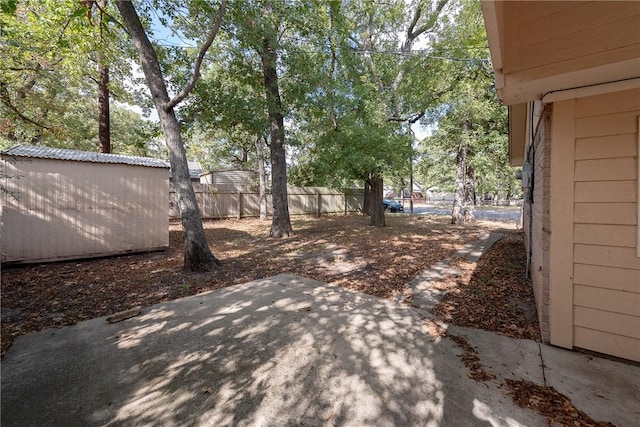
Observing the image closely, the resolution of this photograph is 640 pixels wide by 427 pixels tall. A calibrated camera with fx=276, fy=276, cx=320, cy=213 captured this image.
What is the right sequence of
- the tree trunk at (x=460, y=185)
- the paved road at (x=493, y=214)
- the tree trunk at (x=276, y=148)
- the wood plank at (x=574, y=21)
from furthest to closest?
the paved road at (x=493, y=214), the tree trunk at (x=460, y=185), the tree trunk at (x=276, y=148), the wood plank at (x=574, y=21)

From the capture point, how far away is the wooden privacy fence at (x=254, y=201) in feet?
43.3

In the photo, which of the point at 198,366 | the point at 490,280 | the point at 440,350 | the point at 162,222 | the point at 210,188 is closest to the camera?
the point at 198,366

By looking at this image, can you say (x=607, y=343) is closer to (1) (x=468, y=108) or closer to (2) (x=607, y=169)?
(2) (x=607, y=169)

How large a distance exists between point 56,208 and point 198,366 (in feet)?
18.5

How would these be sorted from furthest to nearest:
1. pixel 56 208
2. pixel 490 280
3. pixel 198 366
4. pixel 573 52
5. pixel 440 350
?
pixel 56 208 → pixel 490 280 → pixel 440 350 → pixel 198 366 → pixel 573 52

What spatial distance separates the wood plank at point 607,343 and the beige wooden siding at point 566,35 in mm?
2211

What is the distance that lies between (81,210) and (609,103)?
27.3ft

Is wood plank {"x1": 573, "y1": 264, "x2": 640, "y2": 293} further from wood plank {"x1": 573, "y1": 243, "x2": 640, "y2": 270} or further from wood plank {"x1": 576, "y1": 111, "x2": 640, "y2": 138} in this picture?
wood plank {"x1": 576, "y1": 111, "x2": 640, "y2": 138}

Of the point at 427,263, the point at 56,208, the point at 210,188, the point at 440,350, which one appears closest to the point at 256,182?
the point at 210,188

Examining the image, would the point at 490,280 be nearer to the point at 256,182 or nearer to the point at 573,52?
the point at 573,52

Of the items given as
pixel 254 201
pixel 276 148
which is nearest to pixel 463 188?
pixel 276 148

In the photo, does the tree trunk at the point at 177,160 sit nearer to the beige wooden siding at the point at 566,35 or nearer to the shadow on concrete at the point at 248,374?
the shadow on concrete at the point at 248,374

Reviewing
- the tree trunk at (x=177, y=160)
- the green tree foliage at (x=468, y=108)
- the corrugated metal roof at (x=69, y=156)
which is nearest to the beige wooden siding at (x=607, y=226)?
the tree trunk at (x=177, y=160)

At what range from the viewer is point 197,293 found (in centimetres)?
407
